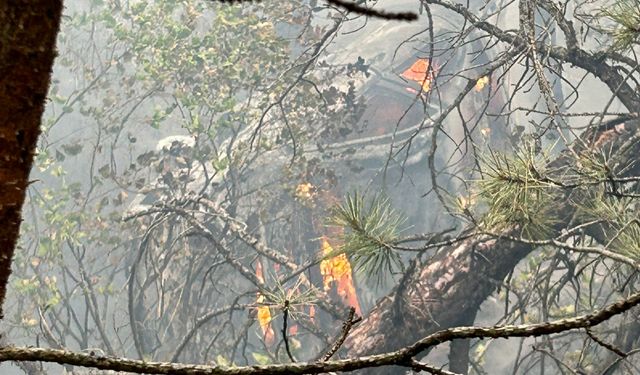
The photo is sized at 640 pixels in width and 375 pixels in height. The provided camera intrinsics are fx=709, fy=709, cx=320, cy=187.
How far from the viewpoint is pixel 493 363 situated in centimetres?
973

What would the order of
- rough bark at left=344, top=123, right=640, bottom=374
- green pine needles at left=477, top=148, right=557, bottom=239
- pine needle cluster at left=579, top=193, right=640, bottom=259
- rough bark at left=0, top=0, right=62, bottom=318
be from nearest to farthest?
1. rough bark at left=0, top=0, right=62, bottom=318
2. green pine needles at left=477, top=148, right=557, bottom=239
3. pine needle cluster at left=579, top=193, right=640, bottom=259
4. rough bark at left=344, top=123, right=640, bottom=374

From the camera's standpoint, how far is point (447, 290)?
3699 mm

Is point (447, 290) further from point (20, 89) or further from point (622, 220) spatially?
point (20, 89)

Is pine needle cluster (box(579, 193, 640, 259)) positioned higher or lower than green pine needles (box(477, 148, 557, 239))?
lower

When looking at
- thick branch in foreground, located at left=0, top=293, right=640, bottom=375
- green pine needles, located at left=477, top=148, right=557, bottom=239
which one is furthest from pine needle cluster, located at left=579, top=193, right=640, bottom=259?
thick branch in foreground, located at left=0, top=293, right=640, bottom=375

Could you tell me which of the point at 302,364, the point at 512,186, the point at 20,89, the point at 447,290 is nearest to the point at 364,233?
the point at 512,186

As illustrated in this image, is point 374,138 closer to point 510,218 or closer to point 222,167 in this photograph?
point 222,167

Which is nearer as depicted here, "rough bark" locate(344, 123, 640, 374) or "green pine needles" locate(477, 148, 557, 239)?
"green pine needles" locate(477, 148, 557, 239)

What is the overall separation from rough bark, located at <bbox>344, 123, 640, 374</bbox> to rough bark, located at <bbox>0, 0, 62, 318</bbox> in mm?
2976

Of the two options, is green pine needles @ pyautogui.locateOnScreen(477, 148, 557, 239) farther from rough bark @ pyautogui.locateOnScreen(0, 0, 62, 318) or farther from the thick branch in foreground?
rough bark @ pyautogui.locateOnScreen(0, 0, 62, 318)

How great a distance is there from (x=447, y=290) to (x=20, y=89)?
3215mm

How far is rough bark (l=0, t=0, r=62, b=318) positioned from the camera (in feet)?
2.22

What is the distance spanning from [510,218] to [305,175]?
5.49 m

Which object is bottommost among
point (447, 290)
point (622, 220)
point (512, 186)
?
point (447, 290)
